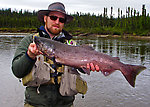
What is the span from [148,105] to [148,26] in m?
67.8

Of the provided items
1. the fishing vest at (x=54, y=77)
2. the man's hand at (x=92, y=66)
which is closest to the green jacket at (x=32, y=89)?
the fishing vest at (x=54, y=77)

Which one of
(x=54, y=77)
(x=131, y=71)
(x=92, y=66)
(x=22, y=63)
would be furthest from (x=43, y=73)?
(x=131, y=71)

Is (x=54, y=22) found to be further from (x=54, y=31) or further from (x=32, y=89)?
(x=32, y=89)

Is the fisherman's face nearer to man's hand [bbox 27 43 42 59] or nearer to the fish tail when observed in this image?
man's hand [bbox 27 43 42 59]

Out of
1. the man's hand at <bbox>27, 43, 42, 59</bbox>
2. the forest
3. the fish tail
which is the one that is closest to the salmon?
the fish tail

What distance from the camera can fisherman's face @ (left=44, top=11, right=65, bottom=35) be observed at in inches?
135

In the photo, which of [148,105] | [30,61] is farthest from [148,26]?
[30,61]

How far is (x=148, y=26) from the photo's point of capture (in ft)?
226

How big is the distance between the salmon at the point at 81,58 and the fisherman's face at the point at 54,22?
0.21 meters

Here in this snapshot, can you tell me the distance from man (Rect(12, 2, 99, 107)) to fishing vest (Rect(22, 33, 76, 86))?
2cm

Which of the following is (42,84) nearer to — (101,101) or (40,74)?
(40,74)

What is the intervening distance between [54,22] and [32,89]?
124 cm

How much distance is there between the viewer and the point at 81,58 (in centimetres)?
341

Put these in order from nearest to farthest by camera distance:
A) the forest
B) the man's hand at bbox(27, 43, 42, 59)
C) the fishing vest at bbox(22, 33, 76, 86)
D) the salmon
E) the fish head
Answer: the man's hand at bbox(27, 43, 42, 59), the fishing vest at bbox(22, 33, 76, 86), the fish head, the salmon, the forest
